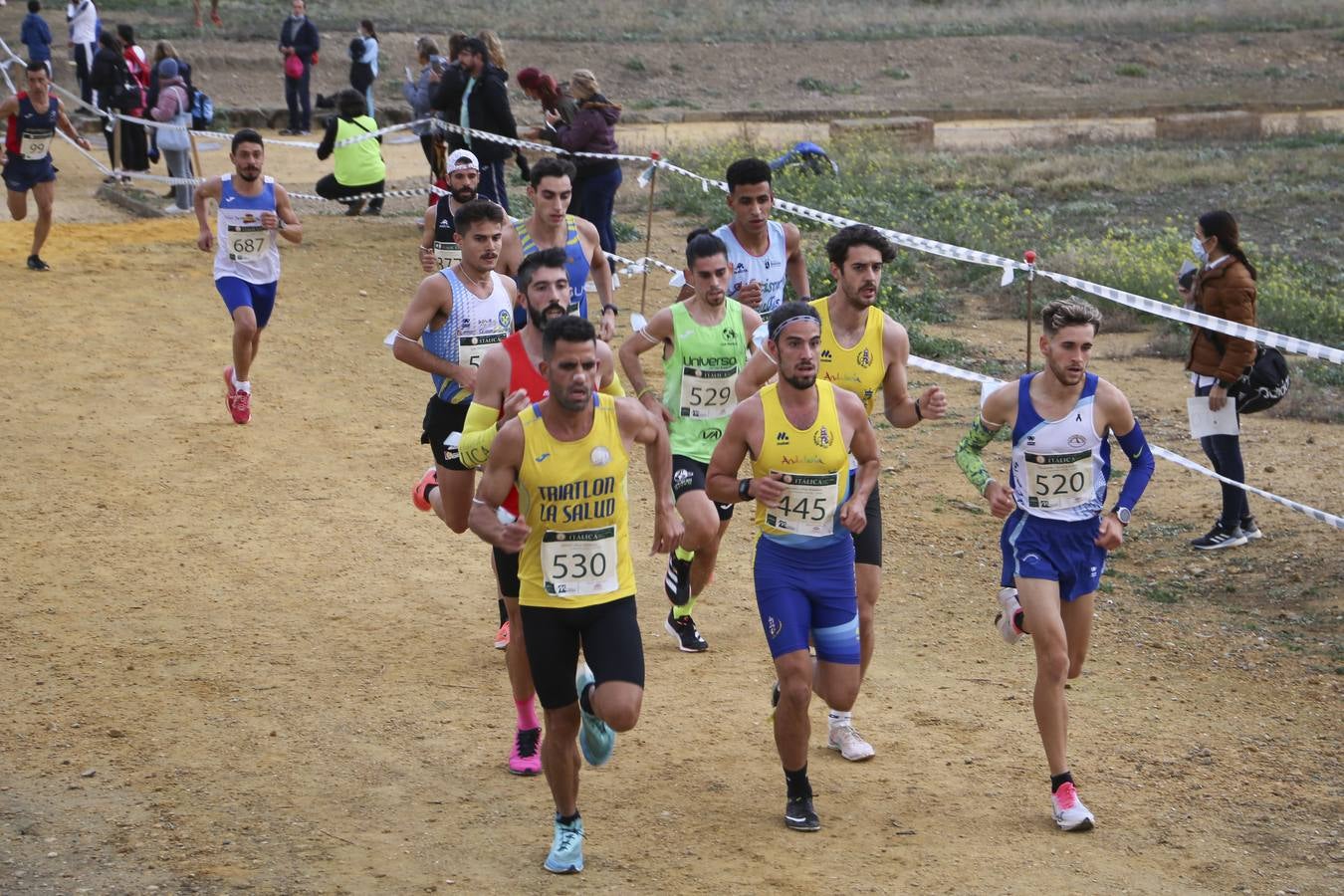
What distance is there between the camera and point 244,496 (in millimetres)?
11047

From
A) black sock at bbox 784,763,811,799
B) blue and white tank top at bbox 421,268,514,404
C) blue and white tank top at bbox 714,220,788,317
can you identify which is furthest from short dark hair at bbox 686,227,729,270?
black sock at bbox 784,763,811,799

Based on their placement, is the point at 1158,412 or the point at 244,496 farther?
the point at 1158,412

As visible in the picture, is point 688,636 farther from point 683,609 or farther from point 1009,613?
point 1009,613

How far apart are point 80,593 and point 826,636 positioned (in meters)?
4.87

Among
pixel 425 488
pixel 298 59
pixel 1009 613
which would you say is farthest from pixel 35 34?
pixel 1009 613

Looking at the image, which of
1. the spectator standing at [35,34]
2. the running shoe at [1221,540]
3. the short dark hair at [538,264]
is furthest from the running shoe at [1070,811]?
the spectator standing at [35,34]

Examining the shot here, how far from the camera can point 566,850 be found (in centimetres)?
609

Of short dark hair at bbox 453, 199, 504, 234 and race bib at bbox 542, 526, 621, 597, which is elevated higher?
short dark hair at bbox 453, 199, 504, 234

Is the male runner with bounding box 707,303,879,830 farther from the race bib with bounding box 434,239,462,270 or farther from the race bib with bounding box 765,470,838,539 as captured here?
the race bib with bounding box 434,239,462,270

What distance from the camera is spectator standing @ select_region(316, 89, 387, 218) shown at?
18625mm

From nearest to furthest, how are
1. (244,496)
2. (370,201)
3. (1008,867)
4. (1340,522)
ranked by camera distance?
(1008,867) → (1340,522) → (244,496) → (370,201)

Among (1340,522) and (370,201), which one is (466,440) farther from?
(370,201)

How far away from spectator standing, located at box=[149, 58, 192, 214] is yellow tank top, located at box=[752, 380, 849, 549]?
15438 millimetres

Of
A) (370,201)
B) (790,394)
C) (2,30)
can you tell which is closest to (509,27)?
(2,30)
